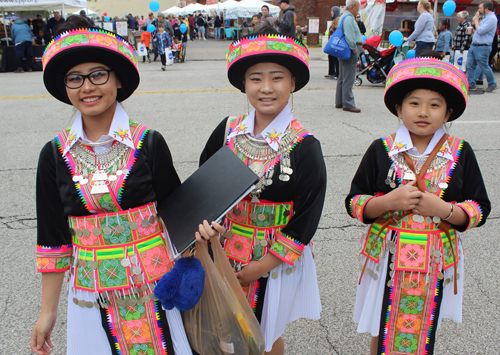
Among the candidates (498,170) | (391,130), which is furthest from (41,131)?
(498,170)

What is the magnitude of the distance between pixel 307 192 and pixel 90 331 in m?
1.03

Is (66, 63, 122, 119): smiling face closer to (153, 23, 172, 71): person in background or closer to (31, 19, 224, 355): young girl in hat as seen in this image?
(31, 19, 224, 355): young girl in hat

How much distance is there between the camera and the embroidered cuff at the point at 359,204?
76.0 inches

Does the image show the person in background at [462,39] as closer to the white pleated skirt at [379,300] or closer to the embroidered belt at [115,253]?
the white pleated skirt at [379,300]

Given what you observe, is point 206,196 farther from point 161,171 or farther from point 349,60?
point 349,60

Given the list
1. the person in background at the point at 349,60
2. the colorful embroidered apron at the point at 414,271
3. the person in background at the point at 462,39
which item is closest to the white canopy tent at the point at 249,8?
the person in background at the point at 462,39

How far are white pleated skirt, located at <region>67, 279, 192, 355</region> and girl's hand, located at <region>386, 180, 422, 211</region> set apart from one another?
1.00 meters

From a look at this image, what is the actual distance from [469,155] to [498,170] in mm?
3798

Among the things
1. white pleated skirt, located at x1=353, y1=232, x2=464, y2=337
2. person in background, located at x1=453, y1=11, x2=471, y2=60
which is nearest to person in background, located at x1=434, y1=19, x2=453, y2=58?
person in background, located at x1=453, y1=11, x2=471, y2=60

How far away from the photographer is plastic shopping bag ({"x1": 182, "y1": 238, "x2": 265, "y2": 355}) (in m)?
1.64

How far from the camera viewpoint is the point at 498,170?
5.09 metres

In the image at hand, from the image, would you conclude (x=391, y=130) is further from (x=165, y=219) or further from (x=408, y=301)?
(x=165, y=219)

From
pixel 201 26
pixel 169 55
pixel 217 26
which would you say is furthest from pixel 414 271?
pixel 217 26

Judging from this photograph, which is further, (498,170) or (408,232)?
(498,170)
